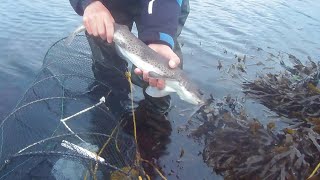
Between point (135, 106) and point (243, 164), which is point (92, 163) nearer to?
point (243, 164)

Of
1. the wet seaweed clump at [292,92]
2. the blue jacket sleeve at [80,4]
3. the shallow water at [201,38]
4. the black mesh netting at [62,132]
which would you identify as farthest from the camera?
the shallow water at [201,38]

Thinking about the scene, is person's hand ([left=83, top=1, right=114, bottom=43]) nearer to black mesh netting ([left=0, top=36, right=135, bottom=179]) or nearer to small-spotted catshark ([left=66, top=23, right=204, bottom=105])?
small-spotted catshark ([left=66, top=23, right=204, bottom=105])

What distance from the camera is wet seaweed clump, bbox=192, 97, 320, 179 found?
3.62 meters

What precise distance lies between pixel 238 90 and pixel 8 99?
147 inches

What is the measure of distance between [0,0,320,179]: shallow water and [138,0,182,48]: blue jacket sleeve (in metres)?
1.37

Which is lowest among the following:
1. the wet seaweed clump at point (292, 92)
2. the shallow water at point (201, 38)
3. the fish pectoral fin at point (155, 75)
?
the shallow water at point (201, 38)

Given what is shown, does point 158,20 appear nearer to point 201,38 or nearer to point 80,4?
point 80,4

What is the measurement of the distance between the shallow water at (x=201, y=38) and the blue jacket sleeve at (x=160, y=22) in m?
1.37

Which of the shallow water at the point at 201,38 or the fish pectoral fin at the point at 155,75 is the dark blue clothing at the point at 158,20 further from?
the shallow water at the point at 201,38

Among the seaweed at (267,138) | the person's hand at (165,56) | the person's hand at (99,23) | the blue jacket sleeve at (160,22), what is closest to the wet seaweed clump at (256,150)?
the seaweed at (267,138)

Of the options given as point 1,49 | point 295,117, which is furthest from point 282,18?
point 1,49

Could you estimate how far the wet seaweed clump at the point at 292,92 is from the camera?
4930mm

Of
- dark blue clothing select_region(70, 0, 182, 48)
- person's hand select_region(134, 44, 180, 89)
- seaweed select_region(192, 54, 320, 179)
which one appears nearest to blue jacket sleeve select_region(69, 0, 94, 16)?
dark blue clothing select_region(70, 0, 182, 48)

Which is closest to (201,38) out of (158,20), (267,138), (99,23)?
(158,20)
